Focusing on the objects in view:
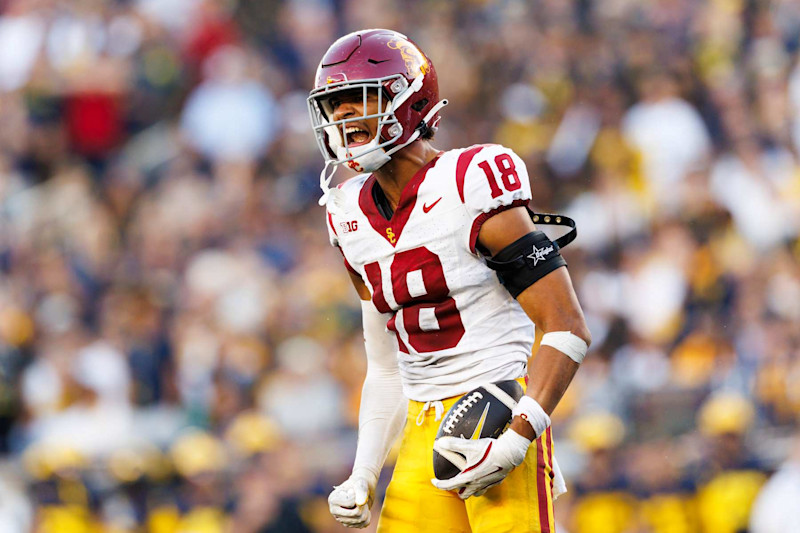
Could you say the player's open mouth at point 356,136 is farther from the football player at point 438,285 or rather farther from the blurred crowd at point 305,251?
the blurred crowd at point 305,251

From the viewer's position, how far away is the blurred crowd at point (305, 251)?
22.0ft

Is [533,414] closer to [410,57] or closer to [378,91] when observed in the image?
[378,91]

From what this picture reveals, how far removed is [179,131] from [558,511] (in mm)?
4663

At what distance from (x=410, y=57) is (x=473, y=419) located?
44.0 inches

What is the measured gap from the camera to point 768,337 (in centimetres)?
689

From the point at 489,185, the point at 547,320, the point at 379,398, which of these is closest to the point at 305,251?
the point at 379,398

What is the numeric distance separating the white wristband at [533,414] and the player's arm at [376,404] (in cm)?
66

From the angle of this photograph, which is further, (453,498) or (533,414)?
(453,498)

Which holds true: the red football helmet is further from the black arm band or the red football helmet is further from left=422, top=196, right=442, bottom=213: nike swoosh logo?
the black arm band

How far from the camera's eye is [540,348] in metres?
3.25

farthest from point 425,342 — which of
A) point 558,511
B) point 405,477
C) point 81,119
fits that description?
point 81,119

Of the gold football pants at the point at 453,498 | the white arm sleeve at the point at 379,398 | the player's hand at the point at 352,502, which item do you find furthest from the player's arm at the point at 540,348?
the white arm sleeve at the point at 379,398

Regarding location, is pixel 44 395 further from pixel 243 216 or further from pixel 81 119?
pixel 81 119

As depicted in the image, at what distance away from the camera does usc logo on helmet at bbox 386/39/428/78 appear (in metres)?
3.56
